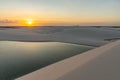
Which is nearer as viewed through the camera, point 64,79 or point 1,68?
point 64,79

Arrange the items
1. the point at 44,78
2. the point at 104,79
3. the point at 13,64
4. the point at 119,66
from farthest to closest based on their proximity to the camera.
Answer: the point at 13,64, the point at 119,66, the point at 44,78, the point at 104,79

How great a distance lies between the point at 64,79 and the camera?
133 inches

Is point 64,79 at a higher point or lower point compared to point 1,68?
higher

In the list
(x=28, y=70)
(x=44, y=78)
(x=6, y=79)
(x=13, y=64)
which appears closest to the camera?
(x=44, y=78)

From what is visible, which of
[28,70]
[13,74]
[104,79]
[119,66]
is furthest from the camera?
[28,70]

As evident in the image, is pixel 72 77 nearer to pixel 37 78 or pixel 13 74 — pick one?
pixel 37 78

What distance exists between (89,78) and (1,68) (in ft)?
13.4

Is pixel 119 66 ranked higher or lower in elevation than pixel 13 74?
higher

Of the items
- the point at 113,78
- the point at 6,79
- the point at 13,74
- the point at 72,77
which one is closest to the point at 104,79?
the point at 113,78

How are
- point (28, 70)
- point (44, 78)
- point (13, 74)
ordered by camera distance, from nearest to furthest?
1. point (44, 78)
2. point (13, 74)
3. point (28, 70)

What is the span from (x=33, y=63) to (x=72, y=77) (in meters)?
4.35

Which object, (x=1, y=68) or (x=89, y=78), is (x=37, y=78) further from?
(x=1, y=68)

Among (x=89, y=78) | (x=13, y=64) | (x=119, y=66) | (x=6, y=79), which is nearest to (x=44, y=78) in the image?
(x=89, y=78)

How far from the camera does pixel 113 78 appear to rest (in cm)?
342
